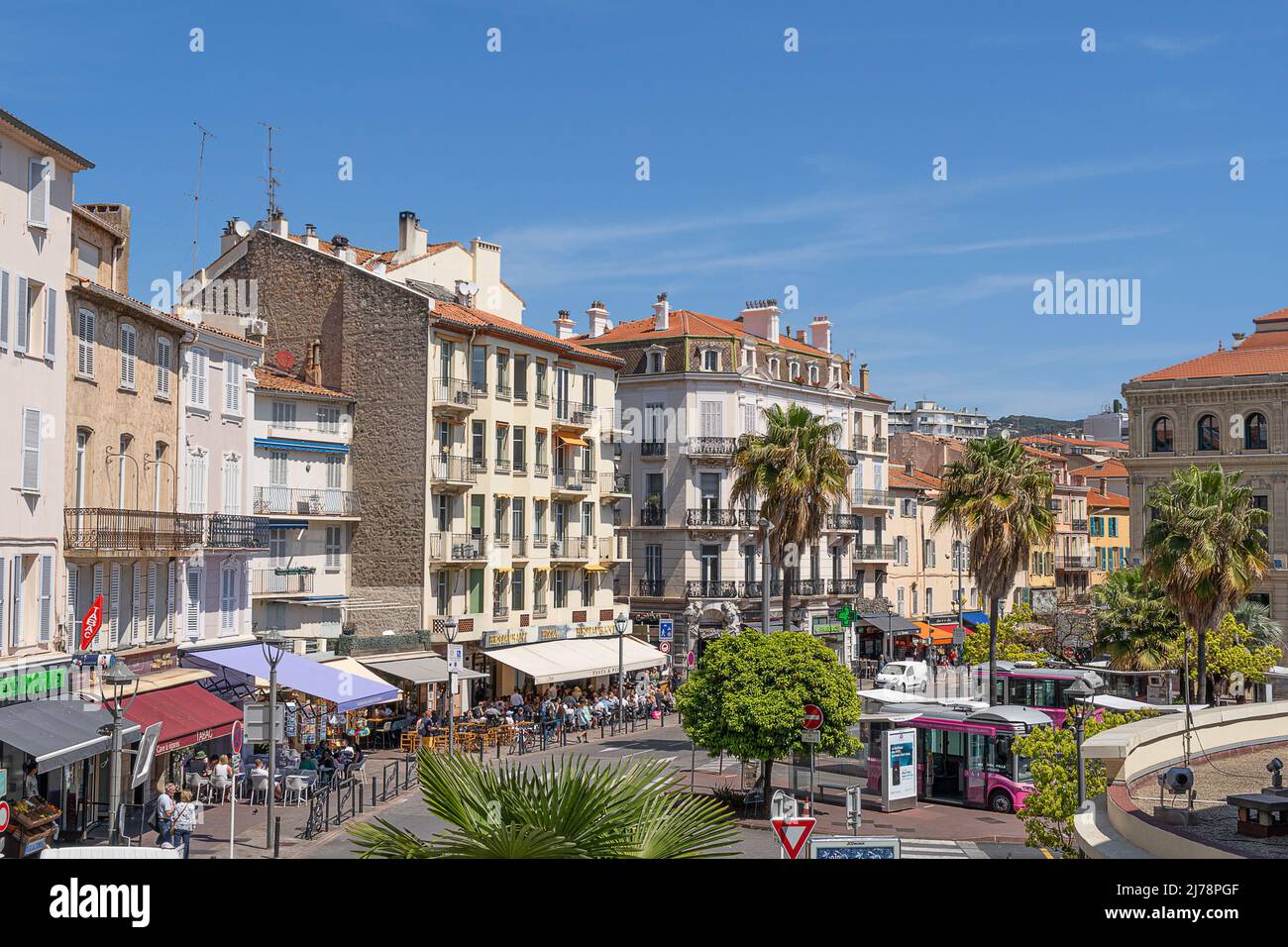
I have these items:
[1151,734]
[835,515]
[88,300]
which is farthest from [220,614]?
[835,515]

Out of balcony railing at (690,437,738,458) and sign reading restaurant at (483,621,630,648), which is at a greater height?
balcony railing at (690,437,738,458)

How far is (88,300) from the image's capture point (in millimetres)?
31500

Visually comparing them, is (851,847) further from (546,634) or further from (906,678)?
(546,634)

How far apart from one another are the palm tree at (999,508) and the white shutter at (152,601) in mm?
25072

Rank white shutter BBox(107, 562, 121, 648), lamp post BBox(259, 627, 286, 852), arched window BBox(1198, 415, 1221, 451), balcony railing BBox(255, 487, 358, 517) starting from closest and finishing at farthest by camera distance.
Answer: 1. lamp post BBox(259, 627, 286, 852)
2. white shutter BBox(107, 562, 121, 648)
3. balcony railing BBox(255, 487, 358, 517)
4. arched window BBox(1198, 415, 1221, 451)

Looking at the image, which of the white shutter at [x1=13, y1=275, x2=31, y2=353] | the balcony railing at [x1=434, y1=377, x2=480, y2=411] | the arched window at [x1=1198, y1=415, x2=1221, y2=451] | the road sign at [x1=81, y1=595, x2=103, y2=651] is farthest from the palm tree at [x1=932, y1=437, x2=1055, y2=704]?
the white shutter at [x1=13, y1=275, x2=31, y2=353]

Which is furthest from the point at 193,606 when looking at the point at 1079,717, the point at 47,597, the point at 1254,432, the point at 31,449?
the point at 1254,432

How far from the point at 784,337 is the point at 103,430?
52.9 meters

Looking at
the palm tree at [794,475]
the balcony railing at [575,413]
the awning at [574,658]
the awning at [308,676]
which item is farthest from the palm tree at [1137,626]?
the awning at [308,676]

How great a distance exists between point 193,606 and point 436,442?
16607 millimetres

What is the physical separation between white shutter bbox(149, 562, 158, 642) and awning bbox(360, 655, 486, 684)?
39.9 feet

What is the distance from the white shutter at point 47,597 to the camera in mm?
29344

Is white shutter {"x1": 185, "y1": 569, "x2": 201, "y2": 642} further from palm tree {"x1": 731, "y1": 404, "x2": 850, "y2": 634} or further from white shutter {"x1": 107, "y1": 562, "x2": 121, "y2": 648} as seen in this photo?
palm tree {"x1": 731, "y1": 404, "x2": 850, "y2": 634}

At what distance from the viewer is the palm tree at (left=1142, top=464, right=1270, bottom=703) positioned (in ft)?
138
